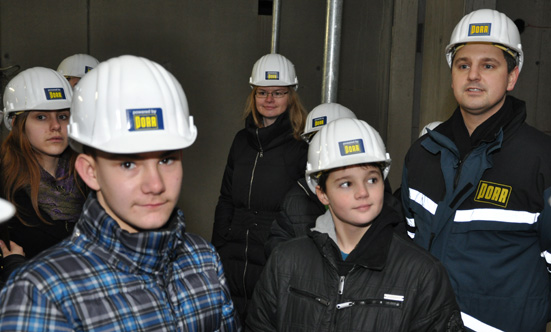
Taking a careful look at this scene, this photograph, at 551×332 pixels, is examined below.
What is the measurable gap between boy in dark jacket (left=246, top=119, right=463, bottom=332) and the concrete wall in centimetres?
361

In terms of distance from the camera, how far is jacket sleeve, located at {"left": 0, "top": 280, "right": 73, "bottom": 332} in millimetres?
1326

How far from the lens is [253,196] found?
3.88m

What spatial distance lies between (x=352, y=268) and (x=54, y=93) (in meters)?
1.98

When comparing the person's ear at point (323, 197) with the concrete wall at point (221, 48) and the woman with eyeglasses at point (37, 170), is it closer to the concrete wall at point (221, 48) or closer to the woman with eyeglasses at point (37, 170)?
the woman with eyeglasses at point (37, 170)

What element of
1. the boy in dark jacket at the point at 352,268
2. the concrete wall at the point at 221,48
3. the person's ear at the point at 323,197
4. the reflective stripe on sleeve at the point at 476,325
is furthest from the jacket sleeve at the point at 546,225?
the concrete wall at the point at 221,48

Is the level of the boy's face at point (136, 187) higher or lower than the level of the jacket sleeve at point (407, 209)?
higher

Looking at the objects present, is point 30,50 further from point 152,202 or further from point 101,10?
point 152,202

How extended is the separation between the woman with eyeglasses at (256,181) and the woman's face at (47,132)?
1.24 m

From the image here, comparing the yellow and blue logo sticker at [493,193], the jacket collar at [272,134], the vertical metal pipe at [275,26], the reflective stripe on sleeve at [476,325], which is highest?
the vertical metal pipe at [275,26]

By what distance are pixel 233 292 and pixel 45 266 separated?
105 inches

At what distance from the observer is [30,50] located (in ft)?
20.2

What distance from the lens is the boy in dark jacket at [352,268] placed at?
83.1 inches

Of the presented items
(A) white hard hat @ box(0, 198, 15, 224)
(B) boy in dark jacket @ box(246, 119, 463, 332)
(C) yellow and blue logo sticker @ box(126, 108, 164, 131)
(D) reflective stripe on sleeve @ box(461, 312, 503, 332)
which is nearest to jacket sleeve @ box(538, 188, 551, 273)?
(D) reflective stripe on sleeve @ box(461, 312, 503, 332)

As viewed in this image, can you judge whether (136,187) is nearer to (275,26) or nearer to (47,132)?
(47,132)
